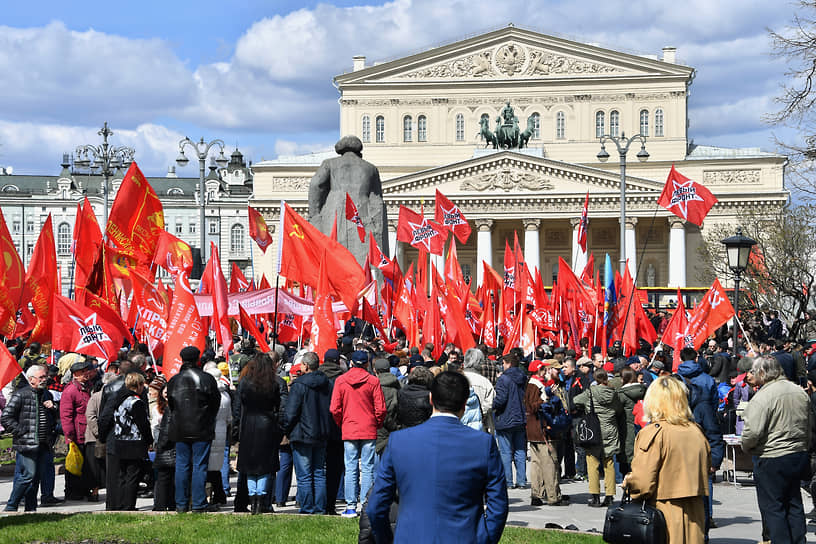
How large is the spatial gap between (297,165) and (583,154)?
18.6m

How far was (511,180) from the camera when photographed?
Result: 71.0 metres

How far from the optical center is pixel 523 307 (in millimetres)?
22203

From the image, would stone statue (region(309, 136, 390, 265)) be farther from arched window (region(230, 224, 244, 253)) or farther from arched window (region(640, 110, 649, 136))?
arched window (region(230, 224, 244, 253))

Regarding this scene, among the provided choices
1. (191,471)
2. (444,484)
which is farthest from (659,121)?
(444,484)

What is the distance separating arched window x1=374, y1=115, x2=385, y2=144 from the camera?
78125 mm

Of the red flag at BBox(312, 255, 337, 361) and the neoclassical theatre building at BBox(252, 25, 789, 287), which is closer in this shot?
the red flag at BBox(312, 255, 337, 361)

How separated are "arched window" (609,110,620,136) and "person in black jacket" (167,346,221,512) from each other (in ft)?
224

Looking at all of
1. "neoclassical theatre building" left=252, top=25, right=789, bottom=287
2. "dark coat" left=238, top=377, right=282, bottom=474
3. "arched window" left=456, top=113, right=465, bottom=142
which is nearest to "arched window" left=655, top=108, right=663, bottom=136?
"neoclassical theatre building" left=252, top=25, right=789, bottom=287

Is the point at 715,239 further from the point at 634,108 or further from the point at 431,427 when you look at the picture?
the point at 431,427

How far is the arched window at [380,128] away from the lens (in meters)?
78.1

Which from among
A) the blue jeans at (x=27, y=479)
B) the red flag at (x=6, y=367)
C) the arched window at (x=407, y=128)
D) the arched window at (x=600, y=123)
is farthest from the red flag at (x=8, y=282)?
the arched window at (x=600, y=123)

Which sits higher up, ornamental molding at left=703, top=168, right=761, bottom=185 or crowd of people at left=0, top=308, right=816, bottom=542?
ornamental molding at left=703, top=168, right=761, bottom=185

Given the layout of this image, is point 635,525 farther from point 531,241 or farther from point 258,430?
Result: point 531,241

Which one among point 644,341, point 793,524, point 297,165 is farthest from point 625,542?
point 297,165
